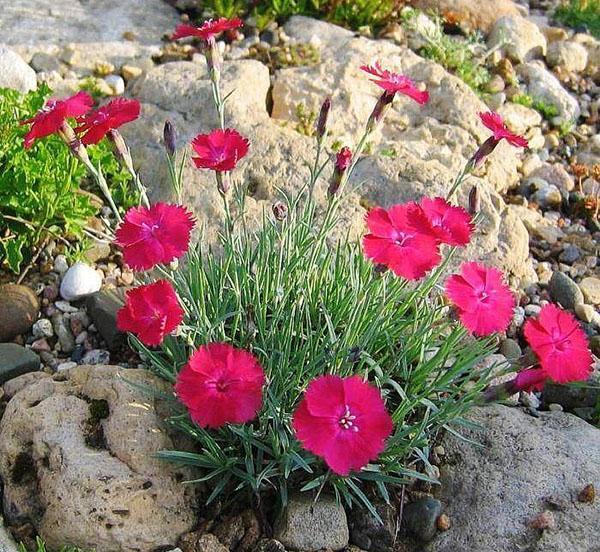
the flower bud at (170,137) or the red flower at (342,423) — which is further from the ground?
the flower bud at (170,137)

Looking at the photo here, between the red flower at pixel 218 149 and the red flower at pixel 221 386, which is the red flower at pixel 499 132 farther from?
the red flower at pixel 221 386

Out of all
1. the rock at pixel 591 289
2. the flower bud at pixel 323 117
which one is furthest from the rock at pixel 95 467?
the rock at pixel 591 289

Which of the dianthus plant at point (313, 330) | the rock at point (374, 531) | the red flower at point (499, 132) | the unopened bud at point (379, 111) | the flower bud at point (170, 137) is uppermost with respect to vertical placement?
the red flower at point (499, 132)

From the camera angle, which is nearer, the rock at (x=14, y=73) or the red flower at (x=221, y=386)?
the red flower at (x=221, y=386)

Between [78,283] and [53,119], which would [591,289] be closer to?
[78,283]

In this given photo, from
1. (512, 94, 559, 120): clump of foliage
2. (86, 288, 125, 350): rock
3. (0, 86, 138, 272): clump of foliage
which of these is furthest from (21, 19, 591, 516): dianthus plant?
(512, 94, 559, 120): clump of foliage

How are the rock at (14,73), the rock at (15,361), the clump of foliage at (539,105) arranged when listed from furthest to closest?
the clump of foliage at (539,105), the rock at (14,73), the rock at (15,361)

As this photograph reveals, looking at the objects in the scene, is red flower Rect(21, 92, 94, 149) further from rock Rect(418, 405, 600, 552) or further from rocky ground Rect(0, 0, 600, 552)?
rock Rect(418, 405, 600, 552)
